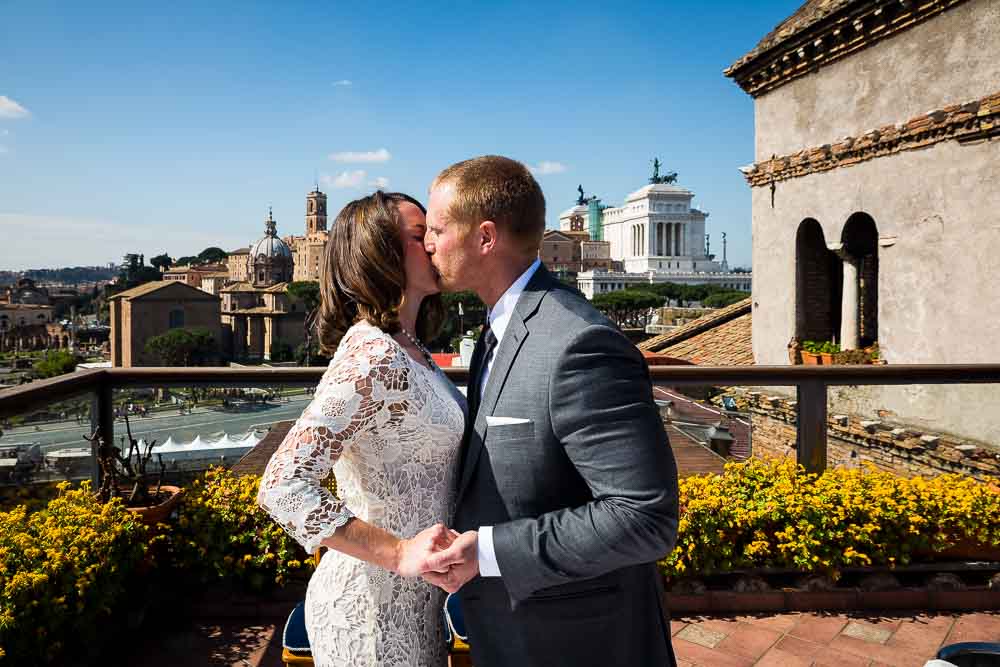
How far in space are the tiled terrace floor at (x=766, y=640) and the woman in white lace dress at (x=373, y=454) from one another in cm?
167

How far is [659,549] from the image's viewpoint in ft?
4.36

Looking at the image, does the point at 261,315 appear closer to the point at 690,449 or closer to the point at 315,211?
the point at 315,211

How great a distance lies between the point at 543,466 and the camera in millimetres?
1385

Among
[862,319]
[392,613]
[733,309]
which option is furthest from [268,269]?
[392,613]

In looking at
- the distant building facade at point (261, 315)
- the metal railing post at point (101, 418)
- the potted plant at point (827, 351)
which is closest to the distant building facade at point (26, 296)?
the distant building facade at point (261, 315)

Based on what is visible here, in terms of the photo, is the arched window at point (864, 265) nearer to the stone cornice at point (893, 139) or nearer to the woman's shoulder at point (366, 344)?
the stone cornice at point (893, 139)

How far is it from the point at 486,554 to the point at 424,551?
0.12 meters

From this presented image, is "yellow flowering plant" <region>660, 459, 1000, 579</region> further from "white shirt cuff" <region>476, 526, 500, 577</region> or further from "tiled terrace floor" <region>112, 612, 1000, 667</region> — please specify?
"white shirt cuff" <region>476, 526, 500, 577</region>

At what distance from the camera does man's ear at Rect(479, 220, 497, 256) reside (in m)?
1.46

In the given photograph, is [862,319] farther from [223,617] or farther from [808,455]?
[223,617]

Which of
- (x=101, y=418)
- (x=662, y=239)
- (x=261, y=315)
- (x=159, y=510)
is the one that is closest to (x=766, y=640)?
(x=159, y=510)

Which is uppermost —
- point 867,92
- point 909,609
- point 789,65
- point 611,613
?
point 789,65

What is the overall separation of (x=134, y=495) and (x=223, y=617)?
28.6 inches

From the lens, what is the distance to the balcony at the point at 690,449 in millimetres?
3107
